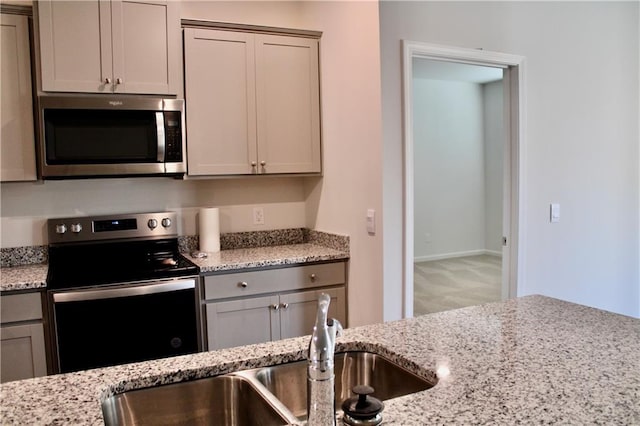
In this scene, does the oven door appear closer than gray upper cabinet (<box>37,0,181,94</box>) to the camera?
Yes

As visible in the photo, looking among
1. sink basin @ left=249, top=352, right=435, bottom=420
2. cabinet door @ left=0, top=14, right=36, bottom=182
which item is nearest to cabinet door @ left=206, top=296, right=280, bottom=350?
cabinet door @ left=0, top=14, right=36, bottom=182

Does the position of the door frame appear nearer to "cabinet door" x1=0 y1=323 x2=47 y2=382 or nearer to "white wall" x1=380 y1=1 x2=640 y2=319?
"white wall" x1=380 y1=1 x2=640 y2=319

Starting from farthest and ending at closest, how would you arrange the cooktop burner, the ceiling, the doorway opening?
the doorway opening → the ceiling → the cooktop burner

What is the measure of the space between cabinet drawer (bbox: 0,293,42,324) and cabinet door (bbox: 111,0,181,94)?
114cm

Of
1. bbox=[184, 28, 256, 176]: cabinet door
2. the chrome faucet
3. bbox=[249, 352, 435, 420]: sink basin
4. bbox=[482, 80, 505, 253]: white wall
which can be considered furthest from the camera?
bbox=[482, 80, 505, 253]: white wall

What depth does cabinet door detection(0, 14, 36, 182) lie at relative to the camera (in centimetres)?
252

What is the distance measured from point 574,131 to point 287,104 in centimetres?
192

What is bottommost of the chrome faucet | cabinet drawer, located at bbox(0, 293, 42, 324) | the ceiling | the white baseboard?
the white baseboard

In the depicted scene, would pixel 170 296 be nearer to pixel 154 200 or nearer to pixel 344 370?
pixel 154 200

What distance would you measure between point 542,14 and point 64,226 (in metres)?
3.16

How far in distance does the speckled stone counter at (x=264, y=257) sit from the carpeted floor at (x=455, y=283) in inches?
74.1

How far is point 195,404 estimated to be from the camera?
120 cm

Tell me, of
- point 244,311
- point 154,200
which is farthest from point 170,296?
point 154,200

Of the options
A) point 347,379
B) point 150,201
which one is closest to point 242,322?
point 150,201
